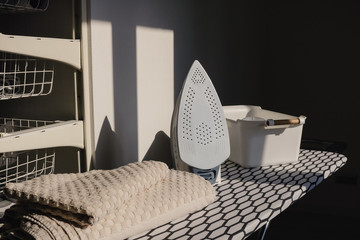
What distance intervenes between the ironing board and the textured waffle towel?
3 centimetres

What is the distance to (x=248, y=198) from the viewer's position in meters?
1.12

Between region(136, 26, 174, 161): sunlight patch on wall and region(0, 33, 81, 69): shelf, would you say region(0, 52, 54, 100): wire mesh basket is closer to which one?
region(0, 33, 81, 69): shelf

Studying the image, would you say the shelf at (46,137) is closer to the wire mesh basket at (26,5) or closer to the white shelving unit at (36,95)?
the white shelving unit at (36,95)

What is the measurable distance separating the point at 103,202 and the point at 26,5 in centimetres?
54

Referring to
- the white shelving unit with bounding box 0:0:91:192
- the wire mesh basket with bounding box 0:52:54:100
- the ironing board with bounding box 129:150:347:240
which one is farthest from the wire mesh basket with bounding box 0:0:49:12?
the ironing board with bounding box 129:150:347:240

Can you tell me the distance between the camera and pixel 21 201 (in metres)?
0.87

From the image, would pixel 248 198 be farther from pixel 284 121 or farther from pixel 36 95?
pixel 36 95

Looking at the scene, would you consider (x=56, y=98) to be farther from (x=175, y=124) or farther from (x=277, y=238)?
(x=277, y=238)

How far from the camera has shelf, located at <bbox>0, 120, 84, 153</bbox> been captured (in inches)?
38.7

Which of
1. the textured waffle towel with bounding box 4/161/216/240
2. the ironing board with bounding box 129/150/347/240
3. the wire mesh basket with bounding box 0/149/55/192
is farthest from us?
the wire mesh basket with bounding box 0/149/55/192

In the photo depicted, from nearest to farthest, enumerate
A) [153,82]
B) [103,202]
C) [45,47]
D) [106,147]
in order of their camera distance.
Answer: [103,202], [45,47], [106,147], [153,82]

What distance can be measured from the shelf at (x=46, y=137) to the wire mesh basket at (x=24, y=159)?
5 cm

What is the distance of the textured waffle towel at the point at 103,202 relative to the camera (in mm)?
802

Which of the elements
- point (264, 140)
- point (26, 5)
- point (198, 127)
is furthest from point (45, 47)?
point (264, 140)
